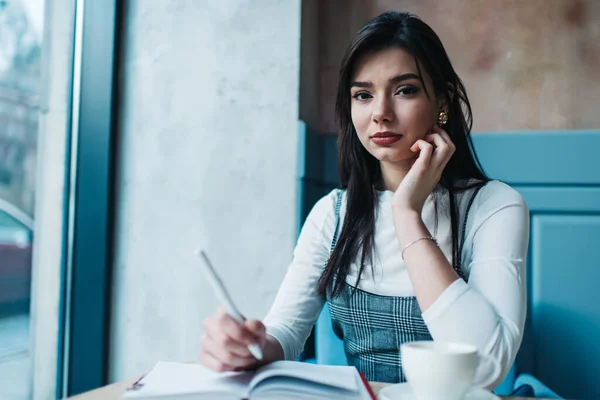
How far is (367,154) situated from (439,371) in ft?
2.82

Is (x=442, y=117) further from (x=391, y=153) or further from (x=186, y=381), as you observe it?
(x=186, y=381)

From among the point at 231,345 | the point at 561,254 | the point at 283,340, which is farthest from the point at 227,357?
the point at 561,254

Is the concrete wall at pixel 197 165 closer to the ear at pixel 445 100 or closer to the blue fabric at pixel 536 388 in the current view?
the ear at pixel 445 100

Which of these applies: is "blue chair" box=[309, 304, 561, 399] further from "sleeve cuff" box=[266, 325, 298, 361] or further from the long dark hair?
"sleeve cuff" box=[266, 325, 298, 361]

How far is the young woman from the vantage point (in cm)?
108

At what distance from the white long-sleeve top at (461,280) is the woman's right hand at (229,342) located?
274 mm

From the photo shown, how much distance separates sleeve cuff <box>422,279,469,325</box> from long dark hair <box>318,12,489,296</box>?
0.98 ft

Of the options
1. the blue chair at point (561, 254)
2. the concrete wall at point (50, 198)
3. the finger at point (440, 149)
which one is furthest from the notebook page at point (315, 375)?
the concrete wall at point (50, 198)

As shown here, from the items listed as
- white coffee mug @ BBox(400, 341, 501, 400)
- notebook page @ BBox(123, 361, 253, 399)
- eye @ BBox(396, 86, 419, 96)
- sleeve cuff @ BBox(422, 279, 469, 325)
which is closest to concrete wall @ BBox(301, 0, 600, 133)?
eye @ BBox(396, 86, 419, 96)

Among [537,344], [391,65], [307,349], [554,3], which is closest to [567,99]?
[554,3]

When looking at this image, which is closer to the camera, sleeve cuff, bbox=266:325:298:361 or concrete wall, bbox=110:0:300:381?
sleeve cuff, bbox=266:325:298:361

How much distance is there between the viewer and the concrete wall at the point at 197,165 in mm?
1812

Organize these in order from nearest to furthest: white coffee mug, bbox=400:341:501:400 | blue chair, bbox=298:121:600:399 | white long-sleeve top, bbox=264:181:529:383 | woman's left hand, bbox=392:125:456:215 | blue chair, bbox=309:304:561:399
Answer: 1. white coffee mug, bbox=400:341:501:400
2. white long-sleeve top, bbox=264:181:529:383
3. woman's left hand, bbox=392:125:456:215
4. blue chair, bbox=309:304:561:399
5. blue chair, bbox=298:121:600:399

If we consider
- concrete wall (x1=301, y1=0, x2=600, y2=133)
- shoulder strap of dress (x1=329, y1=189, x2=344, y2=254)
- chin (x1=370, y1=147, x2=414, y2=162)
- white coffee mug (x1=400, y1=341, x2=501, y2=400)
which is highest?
concrete wall (x1=301, y1=0, x2=600, y2=133)
